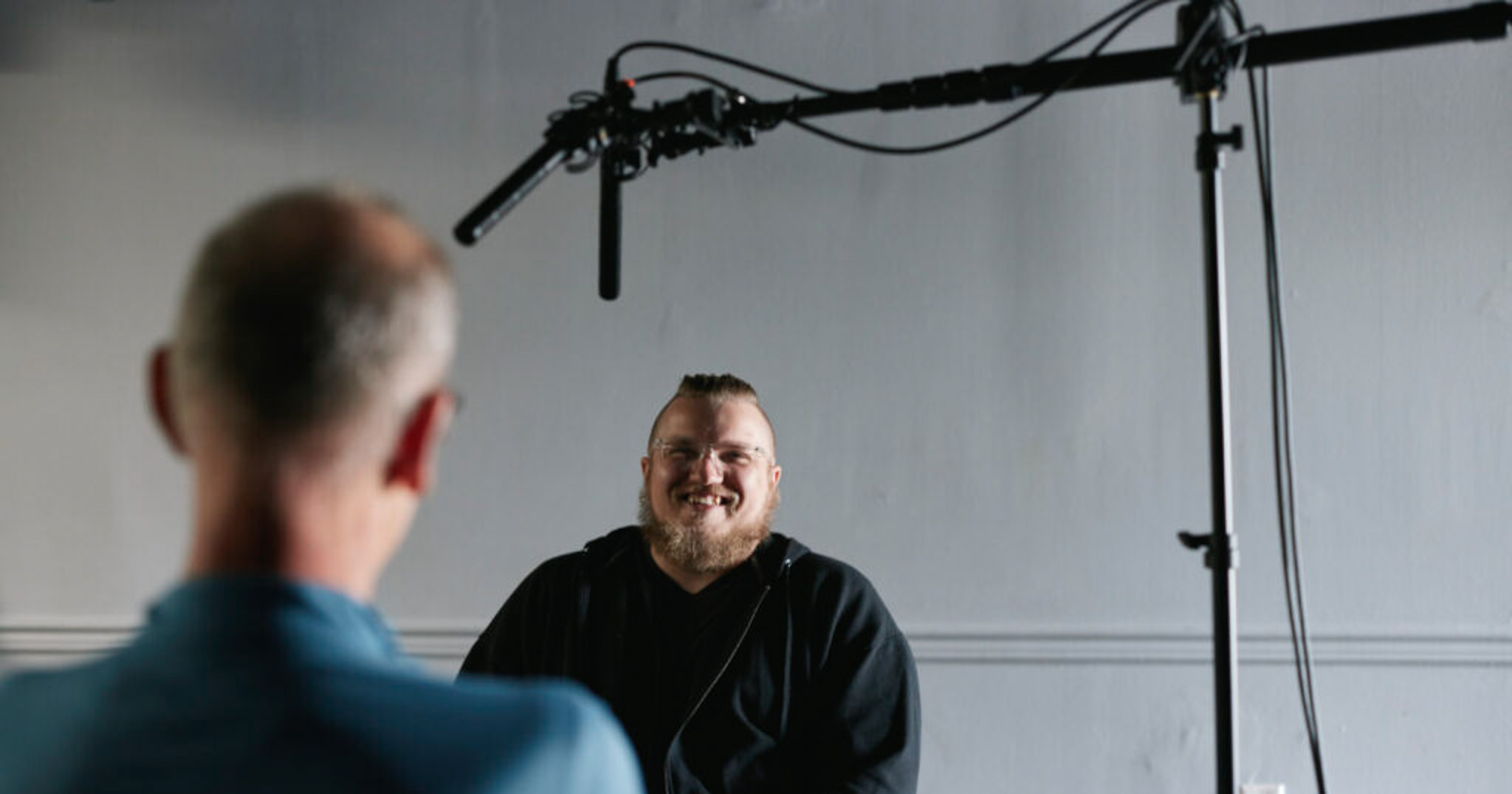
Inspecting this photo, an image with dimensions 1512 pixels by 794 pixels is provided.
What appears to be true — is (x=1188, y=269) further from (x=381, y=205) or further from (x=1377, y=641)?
(x=381, y=205)

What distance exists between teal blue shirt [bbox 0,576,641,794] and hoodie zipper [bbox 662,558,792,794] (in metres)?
1.33

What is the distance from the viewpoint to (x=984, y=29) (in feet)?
8.52

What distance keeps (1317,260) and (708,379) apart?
1333 millimetres

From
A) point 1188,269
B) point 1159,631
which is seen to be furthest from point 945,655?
point 1188,269

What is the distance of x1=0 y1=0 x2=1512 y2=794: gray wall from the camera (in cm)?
246

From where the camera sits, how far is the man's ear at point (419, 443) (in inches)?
27.0

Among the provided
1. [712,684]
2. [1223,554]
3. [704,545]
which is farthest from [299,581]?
[704,545]

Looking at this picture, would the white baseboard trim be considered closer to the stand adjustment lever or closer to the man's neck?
the stand adjustment lever

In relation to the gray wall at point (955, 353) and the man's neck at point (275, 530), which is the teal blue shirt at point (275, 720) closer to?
the man's neck at point (275, 530)

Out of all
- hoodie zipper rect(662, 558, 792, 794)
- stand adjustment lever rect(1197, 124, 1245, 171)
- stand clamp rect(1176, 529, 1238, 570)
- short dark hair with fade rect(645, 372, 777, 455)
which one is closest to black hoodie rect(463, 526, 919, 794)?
hoodie zipper rect(662, 558, 792, 794)

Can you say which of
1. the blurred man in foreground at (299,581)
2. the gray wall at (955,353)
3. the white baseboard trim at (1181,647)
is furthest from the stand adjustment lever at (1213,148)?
the white baseboard trim at (1181,647)

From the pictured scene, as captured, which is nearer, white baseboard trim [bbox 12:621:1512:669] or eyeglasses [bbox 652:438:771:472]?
eyeglasses [bbox 652:438:771:472]

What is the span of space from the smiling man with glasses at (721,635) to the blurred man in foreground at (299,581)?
1.32 m

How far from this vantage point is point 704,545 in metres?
2.10
